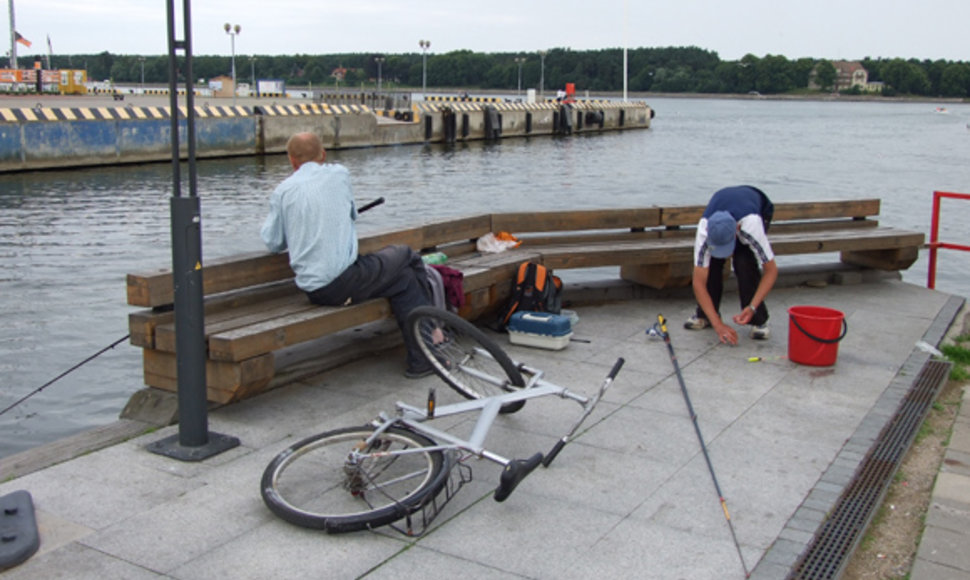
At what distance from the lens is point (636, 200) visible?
27.8 metres

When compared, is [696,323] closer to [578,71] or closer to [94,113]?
[94,113]

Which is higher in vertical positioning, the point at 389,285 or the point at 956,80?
the point at 956,80

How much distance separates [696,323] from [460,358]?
298 cm

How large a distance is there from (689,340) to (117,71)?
18184 cm

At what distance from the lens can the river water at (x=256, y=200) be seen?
933 cm

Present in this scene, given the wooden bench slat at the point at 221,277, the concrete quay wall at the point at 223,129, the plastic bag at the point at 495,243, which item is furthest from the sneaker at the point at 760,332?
the concrete quay wall at the point at 223,129

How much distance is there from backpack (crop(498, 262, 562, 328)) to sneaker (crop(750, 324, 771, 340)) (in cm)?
149

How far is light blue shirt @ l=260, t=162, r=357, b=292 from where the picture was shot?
5.66 metres

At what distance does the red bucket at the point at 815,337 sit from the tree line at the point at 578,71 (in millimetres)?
168106

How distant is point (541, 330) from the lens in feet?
23.0

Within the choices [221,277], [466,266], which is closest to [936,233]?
[466,266]

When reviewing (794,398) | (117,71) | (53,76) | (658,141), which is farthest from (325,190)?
(117,71)

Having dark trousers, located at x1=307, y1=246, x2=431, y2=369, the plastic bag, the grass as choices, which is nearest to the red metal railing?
the grass

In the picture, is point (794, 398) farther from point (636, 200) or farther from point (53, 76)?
point (53, 76)
